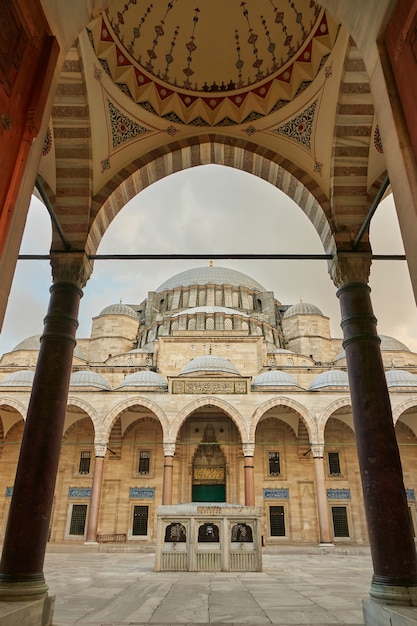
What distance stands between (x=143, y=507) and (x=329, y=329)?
17.6 m

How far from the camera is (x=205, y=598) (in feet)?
17.7

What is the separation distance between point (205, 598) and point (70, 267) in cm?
439

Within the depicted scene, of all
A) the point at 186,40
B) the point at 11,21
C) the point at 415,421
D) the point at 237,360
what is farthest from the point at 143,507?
the point at 11,21

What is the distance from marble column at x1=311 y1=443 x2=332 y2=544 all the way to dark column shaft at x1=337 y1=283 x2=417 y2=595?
1414cm

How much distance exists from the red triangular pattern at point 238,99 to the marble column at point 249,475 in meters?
14.3

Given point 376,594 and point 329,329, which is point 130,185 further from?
point 329,329

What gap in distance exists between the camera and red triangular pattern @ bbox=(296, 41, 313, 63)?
17.8 ft

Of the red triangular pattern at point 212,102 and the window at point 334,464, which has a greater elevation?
the red triangular pattern at point 212,102

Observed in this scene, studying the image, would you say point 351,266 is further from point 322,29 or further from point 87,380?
point 87,380

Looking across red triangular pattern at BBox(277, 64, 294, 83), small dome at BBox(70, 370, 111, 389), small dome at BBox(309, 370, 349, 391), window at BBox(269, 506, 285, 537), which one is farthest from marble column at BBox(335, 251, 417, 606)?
window at BBox(269, 506, 285, 537)

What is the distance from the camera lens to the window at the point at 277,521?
19.3 metres

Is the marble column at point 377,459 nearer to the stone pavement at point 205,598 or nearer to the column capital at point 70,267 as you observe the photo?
the stone pavement at point 205,598

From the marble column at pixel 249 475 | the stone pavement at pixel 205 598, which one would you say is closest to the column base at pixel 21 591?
the stone pavement at pixel 205 598

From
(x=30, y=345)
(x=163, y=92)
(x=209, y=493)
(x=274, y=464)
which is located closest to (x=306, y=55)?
(x=163, y=92)
